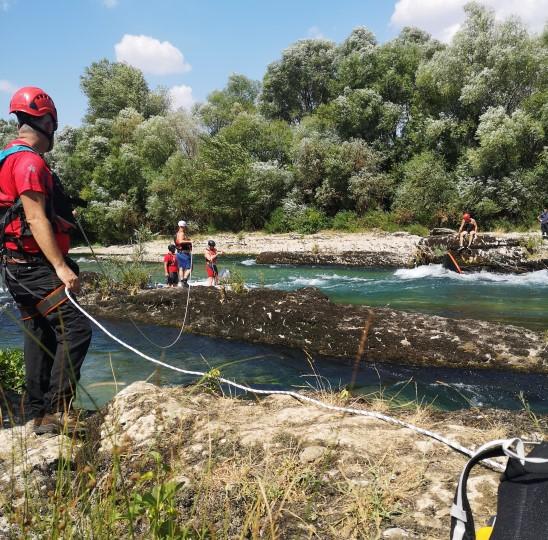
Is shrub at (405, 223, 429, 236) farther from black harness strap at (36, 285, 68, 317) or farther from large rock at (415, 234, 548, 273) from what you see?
black harness strap at (36, 285, 68, 317)

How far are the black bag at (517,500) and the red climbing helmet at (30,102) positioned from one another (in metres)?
3.18

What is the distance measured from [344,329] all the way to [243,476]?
5316 millimetres

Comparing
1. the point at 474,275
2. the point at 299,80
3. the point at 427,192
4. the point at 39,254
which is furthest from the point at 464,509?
the point at 299,80

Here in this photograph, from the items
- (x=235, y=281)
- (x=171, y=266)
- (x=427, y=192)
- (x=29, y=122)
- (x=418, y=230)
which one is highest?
(x=427, y=192)

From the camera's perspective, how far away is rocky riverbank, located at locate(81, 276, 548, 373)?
6.59 meters

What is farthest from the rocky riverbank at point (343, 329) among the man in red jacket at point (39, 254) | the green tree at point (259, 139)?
the green tree at point (259, 139)

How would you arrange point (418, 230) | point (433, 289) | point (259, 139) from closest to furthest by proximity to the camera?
1. point (433, 289)
2. point (418, 230)
3. point (259, 139)

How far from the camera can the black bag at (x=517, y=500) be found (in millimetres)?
1243

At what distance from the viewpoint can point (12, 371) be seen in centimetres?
506

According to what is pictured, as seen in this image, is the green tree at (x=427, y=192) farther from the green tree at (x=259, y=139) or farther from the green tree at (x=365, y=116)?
the green tree at (x=259, y=139)

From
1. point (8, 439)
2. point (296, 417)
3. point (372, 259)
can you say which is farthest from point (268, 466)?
point (372, 259)

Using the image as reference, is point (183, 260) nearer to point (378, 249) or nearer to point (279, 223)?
point (378, 249)

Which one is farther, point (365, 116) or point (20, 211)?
point (365, 116)

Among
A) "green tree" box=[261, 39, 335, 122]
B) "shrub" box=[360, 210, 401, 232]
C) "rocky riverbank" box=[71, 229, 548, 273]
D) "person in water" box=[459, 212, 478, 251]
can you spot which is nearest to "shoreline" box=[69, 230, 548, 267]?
"rocky riverbank" box=[71, 229, 548, 273]
